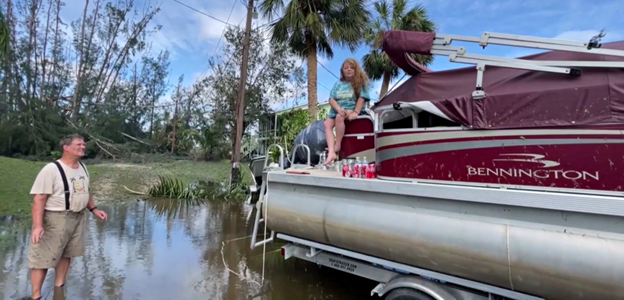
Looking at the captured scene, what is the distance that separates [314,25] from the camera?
12.1 m

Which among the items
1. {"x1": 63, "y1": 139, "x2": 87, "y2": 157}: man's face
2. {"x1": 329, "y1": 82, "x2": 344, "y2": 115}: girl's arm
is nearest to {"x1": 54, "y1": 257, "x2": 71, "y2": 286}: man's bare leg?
{"x1": 63, "y1": 139, "x2": 87, "y2": 157}: man's face

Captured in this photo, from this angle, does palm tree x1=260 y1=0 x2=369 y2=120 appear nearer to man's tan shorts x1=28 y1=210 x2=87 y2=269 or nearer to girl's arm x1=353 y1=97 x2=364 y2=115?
girl's arm x1=353 y1=97 x2=364 y2=115

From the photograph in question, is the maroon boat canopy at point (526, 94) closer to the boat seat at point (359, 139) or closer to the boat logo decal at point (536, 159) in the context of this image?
the boat logo decal at point (536, 159)

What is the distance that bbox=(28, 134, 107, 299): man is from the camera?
3332mm

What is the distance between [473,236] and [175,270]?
365 cm

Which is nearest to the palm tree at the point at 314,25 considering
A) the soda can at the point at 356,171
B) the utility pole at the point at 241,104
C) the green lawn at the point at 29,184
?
the utility pole at the point at 241,104

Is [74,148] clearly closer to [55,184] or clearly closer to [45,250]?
[55,184]

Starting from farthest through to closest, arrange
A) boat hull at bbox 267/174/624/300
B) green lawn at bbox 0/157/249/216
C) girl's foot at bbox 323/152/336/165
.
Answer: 1. green lawn at bbox 0/157/249/216
2. girl's foot at bbox 323/152/336/165
3. boat hull at bbox 267/174/624/300

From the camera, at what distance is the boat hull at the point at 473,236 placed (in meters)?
1.97

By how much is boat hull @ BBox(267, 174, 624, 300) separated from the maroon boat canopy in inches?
→ 24.6

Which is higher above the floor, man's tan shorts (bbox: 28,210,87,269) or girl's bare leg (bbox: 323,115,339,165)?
girl's bare leg (bbox: 323,115,339,165)

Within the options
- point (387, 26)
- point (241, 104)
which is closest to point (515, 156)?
point (241, 104)

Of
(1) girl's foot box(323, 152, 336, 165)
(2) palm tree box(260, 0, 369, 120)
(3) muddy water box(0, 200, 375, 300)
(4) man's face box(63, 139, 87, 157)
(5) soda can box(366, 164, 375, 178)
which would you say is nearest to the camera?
(5) soda can box(366, 164, 375, 178)

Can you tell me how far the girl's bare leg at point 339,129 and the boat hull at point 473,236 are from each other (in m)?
1.12
